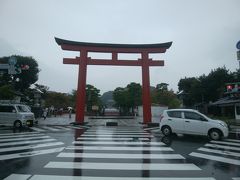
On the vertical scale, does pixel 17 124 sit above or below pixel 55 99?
below

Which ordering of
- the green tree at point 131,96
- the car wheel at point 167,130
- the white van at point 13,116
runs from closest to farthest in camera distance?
1. the car wheel at point 167,130
2. the white van at point 13,116
3. the green tree at point 131,96

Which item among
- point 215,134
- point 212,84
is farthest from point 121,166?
point 212,84

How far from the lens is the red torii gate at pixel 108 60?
23.2m

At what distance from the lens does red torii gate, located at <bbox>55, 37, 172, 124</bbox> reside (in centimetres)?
2316

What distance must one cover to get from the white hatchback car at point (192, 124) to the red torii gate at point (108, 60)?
33.0 ft

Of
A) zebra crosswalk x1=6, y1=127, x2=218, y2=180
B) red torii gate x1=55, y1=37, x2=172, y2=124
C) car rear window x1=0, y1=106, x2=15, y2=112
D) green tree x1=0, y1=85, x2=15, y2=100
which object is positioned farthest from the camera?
green tree x1=0, y1=85, x2=15, y2=100

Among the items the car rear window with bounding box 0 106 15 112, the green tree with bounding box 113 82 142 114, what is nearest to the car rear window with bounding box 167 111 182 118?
the car rear window with bounding box 0 106 15 112

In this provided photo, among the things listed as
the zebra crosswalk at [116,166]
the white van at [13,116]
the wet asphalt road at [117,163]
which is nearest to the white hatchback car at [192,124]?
the wet asphalt road at [117,163]

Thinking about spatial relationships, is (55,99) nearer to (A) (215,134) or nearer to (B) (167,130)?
(B) (167,130)

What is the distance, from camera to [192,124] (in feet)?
42.1

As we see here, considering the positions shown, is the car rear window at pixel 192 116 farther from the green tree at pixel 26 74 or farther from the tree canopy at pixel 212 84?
the green tree at pixel 26 74

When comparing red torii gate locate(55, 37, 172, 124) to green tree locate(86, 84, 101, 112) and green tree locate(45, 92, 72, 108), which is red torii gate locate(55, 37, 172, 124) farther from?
green tree locate(45, 92, 72, 108)

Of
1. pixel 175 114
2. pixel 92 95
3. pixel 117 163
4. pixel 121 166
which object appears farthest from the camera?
pixel 92 95

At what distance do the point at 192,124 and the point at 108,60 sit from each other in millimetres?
13054
